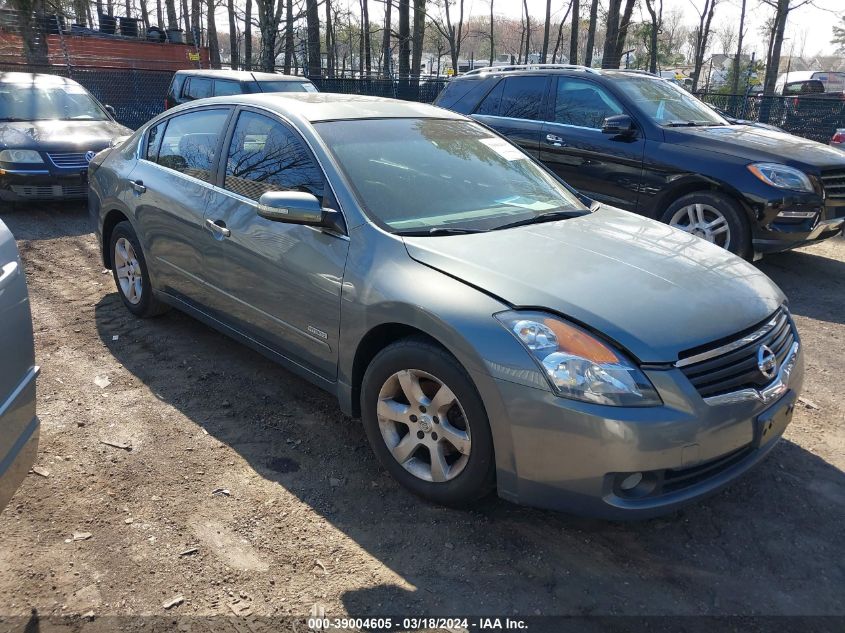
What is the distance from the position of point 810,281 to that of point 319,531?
5.56 meters

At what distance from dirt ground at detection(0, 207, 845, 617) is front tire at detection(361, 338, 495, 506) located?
0.17 meters

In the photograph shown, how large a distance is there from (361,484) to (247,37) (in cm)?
3465

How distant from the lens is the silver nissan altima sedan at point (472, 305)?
8.18ft

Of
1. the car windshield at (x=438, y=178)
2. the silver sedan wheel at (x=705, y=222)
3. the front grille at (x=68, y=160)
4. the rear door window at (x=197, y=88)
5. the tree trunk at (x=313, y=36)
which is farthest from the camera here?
the tree trunk at (x=313, y=36)

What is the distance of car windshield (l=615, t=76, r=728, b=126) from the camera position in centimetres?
686

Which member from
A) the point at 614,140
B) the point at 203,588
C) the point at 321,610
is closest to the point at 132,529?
the point at 203,588

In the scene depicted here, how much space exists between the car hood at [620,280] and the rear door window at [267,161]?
0.81m

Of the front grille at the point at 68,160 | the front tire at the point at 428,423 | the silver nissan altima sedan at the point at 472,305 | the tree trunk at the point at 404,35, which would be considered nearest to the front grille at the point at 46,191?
the front grille at the point at 68,160

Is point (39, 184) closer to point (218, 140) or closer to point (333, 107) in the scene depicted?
point (218, 140)

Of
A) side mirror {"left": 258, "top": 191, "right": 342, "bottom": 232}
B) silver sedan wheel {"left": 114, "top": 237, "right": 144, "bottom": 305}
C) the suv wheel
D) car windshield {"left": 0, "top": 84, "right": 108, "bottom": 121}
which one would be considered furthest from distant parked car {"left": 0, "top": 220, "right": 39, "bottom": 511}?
car windshield {"left": 0, "top": 84, "right": 108, "bottom": 121}

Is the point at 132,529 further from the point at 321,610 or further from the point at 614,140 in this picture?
the point at 614,140

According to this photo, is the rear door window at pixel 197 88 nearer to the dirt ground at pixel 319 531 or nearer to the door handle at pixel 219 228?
the door handle at pixel 219 228

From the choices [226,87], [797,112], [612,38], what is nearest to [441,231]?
[226,87]

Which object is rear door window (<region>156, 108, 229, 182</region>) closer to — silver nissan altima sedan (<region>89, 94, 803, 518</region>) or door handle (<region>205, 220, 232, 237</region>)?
silver nissan altima sedan (<region>89, 94, 803, 518</region>)
